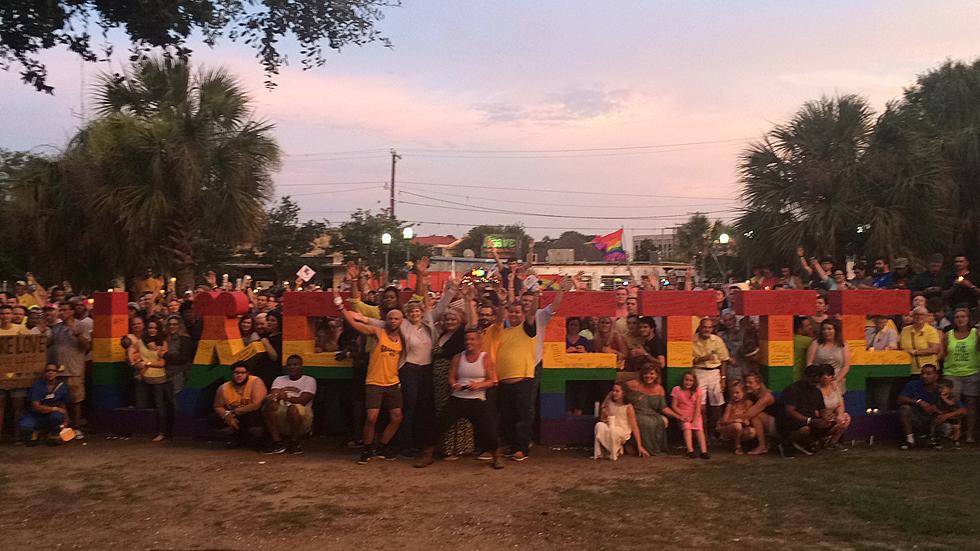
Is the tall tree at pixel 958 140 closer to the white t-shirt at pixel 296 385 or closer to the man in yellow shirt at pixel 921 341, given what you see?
the man in yellow shirt at pixel 921 341

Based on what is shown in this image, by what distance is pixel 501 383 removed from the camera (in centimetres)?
977

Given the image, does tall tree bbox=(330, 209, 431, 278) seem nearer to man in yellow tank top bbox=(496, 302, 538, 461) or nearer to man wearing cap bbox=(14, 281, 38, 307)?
man wearing cap bbox=(14, 281, 38, 307)

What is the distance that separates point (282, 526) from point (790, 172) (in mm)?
15827

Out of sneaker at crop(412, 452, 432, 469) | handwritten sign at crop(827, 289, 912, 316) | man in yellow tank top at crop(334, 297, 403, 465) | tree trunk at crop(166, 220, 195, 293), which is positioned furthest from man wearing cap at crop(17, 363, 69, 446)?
handwritten sign at crop(827, 289, 912, 316)

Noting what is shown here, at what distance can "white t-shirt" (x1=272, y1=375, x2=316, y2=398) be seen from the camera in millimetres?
10211

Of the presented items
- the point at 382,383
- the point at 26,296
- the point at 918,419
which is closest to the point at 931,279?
the point at 918,419

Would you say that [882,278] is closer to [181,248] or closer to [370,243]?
[181,248]

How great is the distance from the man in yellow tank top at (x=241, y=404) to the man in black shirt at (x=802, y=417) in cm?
596

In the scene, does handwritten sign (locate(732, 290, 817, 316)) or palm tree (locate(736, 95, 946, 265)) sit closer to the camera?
handwritten sign (locate(732, 290, 817, 316))

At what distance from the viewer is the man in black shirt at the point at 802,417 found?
31.9ft

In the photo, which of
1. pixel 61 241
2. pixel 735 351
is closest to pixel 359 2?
pixel 735 351

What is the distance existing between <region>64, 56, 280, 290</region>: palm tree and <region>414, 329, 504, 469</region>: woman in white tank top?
32.7 ft

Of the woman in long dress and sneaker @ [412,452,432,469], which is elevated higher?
the woman in long dress

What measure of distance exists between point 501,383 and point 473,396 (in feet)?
1.33
